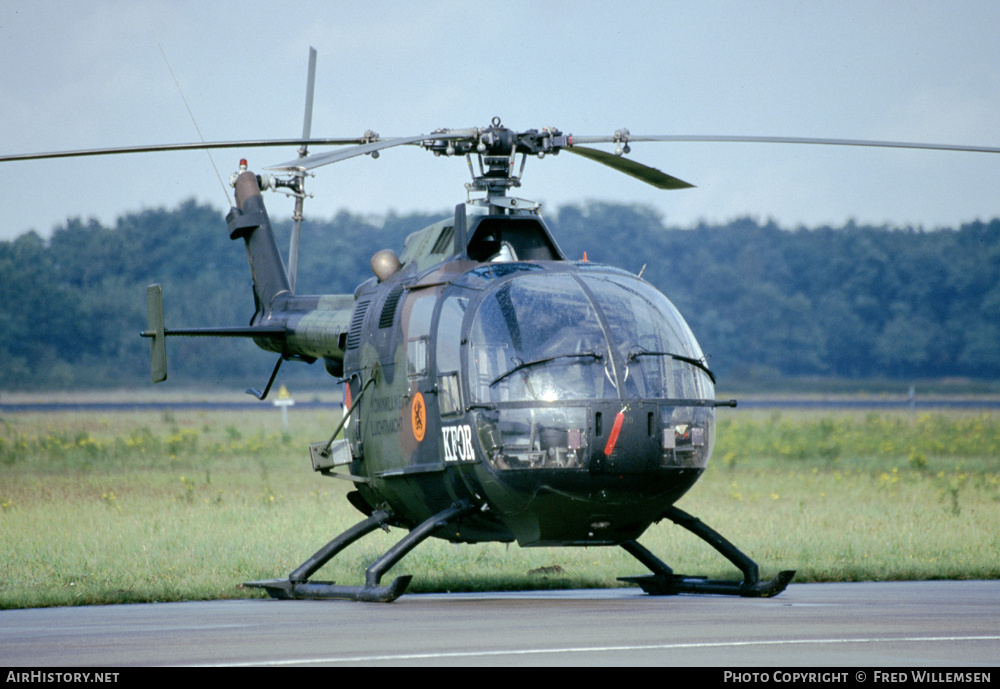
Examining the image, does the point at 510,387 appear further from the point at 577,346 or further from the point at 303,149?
the point at 303,149

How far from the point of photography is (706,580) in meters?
11.5

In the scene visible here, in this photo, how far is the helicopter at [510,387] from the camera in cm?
962

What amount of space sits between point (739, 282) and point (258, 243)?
205 feet

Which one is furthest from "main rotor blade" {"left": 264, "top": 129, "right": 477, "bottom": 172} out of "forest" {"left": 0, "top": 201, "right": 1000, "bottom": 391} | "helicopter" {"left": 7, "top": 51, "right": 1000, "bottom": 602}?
"forest" {"left": 0, "top": 201, "right": 1000, "bottom": 391}

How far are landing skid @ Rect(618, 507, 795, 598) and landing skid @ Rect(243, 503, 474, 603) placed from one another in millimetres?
1570

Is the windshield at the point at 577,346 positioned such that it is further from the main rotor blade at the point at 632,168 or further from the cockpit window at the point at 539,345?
the main rotor blade at the point at 632,168

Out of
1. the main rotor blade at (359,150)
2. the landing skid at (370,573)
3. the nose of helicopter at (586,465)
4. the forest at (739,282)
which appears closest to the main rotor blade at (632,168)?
the main rotor blade at (359,150)

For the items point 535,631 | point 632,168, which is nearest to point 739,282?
point 632,168

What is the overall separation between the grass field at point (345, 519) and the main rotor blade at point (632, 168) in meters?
3.77

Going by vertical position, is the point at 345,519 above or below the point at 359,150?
below

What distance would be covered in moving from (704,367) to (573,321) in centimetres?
107

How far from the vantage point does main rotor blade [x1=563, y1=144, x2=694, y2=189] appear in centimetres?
1153
